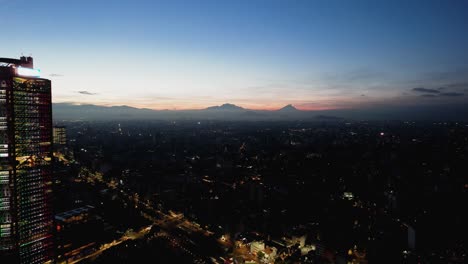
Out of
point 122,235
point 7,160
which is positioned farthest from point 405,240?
point 7,160

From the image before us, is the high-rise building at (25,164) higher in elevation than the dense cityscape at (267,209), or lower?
higher

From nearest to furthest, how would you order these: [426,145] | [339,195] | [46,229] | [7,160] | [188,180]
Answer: [7,160], [46,229], [339,195], [188,180], [426,145]

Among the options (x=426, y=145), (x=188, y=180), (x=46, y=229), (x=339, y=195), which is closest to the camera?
(x=46, y=229)

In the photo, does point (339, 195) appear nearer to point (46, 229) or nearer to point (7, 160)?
point (46, 229)

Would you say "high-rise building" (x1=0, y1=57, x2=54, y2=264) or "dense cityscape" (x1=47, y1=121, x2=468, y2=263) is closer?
"high-rise building" (x1=0, y1=57, x2=54, y2=264)

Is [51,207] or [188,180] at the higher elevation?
[51,207]

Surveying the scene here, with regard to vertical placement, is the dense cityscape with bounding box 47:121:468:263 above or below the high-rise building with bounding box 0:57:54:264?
below

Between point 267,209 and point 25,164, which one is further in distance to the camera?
point 267,209

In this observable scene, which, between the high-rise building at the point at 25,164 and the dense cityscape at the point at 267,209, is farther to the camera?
the dense cityscape at the point at 267,209
